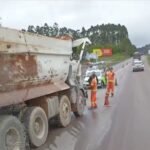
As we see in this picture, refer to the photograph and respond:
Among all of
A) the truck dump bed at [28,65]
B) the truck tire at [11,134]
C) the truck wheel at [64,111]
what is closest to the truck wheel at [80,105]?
the truck wheel at [64,111]

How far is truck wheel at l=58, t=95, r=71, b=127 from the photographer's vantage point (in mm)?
14293

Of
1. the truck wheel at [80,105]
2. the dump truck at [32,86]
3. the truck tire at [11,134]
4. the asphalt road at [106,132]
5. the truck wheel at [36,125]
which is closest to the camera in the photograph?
the truck tire at [11,134]

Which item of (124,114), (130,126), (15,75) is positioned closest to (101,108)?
(124,114)

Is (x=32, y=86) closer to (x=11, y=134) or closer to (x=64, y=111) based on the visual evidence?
(x=11, y=134)

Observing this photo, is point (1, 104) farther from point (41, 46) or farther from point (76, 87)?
point (76, 87)

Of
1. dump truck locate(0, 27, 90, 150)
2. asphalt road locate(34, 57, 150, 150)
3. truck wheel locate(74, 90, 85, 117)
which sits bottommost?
asphalt road locate(34, 57, 150, 150)

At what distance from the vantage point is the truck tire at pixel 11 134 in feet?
30.9

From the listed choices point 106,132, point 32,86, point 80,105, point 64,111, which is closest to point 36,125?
point 32,86

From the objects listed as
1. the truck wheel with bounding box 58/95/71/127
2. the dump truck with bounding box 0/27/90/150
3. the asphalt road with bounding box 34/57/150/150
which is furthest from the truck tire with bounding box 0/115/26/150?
the truck wheel with bounding box 58/95/71/127

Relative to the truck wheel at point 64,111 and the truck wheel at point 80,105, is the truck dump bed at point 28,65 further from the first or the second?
the truck wheel at point 80,105

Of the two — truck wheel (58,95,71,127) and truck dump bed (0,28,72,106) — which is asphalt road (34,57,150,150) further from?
truck dump bed (0,28,72,106)


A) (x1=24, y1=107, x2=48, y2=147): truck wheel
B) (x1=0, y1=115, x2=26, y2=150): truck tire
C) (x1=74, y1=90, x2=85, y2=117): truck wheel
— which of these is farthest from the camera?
(x1=74, y1=90, x2=85, y2=117): truck wheel

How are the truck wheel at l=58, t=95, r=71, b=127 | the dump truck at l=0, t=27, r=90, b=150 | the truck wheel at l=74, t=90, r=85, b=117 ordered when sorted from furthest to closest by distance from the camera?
the truck wheel at l=74, t=90, r=85, b=117, the truck wheel at l=58, t=95, r=71, b=127, the dump truck at l=0, t=27, r=90, b=150

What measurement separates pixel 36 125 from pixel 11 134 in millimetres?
1869
